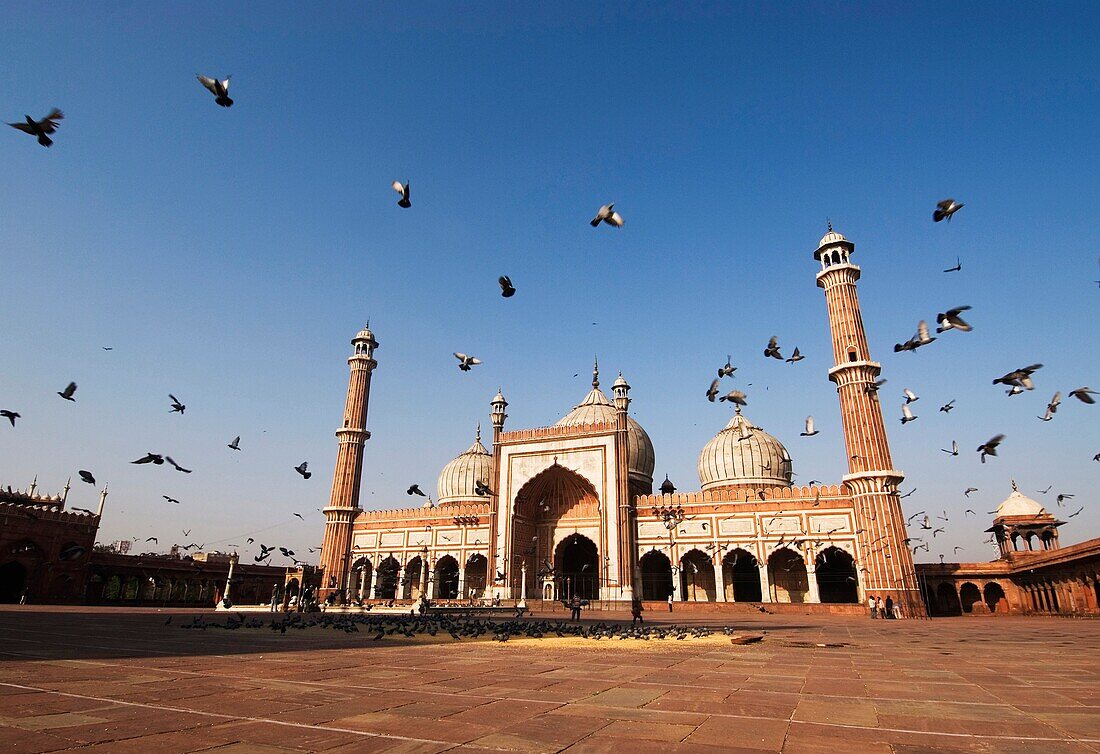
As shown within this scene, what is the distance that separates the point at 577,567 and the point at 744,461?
13753 mm

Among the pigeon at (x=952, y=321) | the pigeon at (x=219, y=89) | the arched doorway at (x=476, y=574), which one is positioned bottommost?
the arched doorway at (x=476, y=574)

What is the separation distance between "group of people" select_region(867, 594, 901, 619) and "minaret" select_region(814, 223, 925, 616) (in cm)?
29

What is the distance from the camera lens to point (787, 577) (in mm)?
36062

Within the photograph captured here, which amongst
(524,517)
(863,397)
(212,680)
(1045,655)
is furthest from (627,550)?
(212,680)

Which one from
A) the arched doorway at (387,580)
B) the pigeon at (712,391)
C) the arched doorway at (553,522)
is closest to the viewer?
the pigeon at (712,391)

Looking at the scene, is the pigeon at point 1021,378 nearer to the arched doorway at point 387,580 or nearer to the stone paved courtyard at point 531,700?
the stone paved courtyard at point 531,700

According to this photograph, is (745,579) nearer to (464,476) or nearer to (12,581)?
(464,476)

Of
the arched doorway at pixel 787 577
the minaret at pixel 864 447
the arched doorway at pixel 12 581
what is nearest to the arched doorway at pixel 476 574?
the arched doorway at pixel 787 577

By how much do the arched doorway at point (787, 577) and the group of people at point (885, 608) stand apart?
18.6 ft

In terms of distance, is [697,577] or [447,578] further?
[447,578]

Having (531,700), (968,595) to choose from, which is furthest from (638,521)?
(531,700)

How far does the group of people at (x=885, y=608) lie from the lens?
2891 centimetres

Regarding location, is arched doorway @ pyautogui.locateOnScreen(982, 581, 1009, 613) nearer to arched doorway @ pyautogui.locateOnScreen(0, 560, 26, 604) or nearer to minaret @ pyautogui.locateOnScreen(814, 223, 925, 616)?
minaret @ pyautogui.locateOnScreen(814, 223, 925, 616)

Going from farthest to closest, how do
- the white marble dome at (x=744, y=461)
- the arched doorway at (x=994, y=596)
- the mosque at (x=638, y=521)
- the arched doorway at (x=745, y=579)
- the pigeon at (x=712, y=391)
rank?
the white marble dome at (x=744, y=461), the arched doorway at (x=745, y=579), the arched doorway at (x=994, y=596), the mosque at (x=638, y=521), the pigeon at (x=712, y=391)
